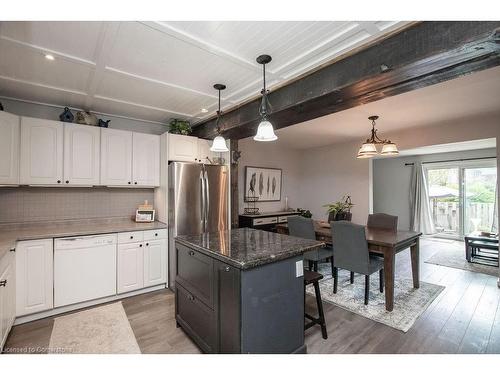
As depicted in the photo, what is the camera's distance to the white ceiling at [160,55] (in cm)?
159

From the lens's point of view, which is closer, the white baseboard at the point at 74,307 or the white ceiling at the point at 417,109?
the white baseboard at the point at 74,307

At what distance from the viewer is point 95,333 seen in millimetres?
2186

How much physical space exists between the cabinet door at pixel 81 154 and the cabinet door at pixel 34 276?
837 mm

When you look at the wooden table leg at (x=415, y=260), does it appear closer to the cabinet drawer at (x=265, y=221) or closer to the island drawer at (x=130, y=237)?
the cabinet drawer at (x=265, y=221)

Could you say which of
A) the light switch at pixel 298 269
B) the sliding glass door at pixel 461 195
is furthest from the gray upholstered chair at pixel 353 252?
the sliding glass door at pixel 461 195

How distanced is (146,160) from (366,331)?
3.31 m

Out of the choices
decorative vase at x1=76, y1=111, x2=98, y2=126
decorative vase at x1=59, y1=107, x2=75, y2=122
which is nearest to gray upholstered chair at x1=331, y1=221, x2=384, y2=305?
decorative vase at x1=76, y1=111, x2=98, y2=126

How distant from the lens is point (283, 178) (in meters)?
6.03

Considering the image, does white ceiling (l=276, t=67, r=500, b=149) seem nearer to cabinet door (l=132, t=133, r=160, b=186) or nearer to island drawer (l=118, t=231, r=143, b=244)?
cabinet door (l=132, t=133, r=160, b=186)

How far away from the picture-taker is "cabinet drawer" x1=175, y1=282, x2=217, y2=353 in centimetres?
177

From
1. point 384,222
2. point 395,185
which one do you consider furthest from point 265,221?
point 395,185

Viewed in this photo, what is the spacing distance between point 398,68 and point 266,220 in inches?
141

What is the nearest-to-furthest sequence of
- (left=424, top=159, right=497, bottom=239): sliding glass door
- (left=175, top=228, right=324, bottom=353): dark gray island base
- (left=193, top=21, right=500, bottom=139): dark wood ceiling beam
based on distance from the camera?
(left=193, top=21, right=500, bottom=139): dark wood ceiling beam, (left=175, top=228, right=324, bottom=353): dark gray island base, (left=424, top=159, right=497, bottom=239): sliding glass door

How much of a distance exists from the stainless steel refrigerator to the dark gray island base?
120 cm
